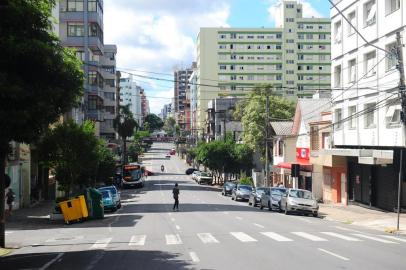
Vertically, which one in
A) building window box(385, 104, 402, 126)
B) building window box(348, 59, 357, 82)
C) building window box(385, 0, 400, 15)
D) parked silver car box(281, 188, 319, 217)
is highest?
building window box(385, 0, 400, 15)

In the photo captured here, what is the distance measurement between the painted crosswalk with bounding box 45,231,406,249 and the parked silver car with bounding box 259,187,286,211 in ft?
52.1

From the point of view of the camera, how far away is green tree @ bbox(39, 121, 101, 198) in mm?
36312

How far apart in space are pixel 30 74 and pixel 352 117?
88.5 ft

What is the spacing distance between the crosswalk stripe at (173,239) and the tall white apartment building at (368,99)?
543 inches

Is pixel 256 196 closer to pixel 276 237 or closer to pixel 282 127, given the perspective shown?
pixel 282 127

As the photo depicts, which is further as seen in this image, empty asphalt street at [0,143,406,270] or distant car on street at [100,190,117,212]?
distant car on street at [100,190,117,212]

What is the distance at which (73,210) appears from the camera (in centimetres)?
2995

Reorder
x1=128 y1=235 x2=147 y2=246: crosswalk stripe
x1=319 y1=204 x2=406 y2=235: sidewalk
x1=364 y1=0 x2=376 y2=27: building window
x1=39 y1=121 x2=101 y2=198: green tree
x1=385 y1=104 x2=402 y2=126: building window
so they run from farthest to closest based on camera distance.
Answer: x1=39 y1=121 x2=101 y2=198: green tree
x1=364 y1=0 x2=376 y2=27: building window
x1=385 y1=104 x2=402 y2=126: building window
x1=319 y1=204 x2=406 y2=235: sidewalk
x1=128 y1=235 x2=147 y2=246: crosswalk stripe

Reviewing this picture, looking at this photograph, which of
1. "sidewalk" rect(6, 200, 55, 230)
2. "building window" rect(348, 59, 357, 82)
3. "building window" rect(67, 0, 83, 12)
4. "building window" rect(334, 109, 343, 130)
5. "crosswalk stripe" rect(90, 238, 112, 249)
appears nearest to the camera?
"crosswalk stripe" rect(90, 238, 112, 249)

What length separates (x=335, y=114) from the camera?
42312 millimetres

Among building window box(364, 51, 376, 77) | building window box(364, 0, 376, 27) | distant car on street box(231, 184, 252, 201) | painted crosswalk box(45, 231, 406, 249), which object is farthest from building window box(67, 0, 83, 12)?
painted crosswalk box(45, 231, 406, 249)

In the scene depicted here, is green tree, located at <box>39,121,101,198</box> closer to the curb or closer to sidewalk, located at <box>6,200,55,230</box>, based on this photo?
sidewalk, located at <box>6,200,55,230</box>

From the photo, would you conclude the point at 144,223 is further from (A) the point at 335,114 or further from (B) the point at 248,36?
(B) the point at 248,36

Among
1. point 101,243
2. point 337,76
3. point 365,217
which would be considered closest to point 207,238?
point 101,243
